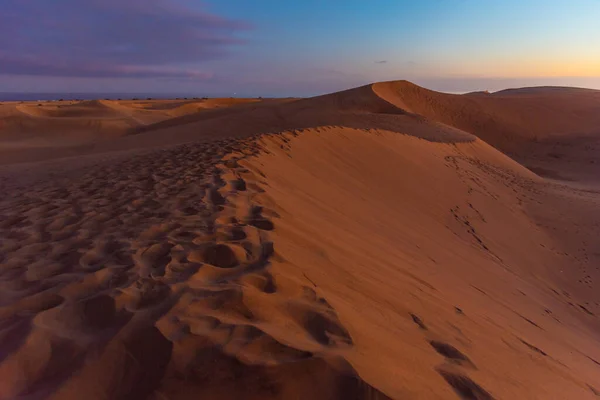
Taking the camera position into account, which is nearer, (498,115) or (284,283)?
(284,283)

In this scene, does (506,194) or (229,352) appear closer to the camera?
(229,352)

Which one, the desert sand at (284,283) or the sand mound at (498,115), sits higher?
the sand mound at (498,115)

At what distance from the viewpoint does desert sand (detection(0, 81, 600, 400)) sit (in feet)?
6.22

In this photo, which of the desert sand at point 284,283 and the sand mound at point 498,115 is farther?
the sand mound at point 498,115

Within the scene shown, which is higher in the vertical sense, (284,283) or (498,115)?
(498,115)

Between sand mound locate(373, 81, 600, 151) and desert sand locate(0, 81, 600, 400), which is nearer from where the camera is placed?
desert sand locate(0, 81, 600, 400)

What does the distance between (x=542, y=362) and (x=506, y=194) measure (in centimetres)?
778

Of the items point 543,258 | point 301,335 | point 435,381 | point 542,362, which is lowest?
point 543,258

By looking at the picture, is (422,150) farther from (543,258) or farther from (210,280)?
(210,280)

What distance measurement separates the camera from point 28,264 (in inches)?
117

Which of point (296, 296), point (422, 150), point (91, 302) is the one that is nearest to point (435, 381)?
point (296, 296)

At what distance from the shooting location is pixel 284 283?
8.76 ft

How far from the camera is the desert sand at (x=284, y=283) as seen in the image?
190cm

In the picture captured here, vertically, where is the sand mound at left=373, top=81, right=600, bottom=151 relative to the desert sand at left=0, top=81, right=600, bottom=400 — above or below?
above
